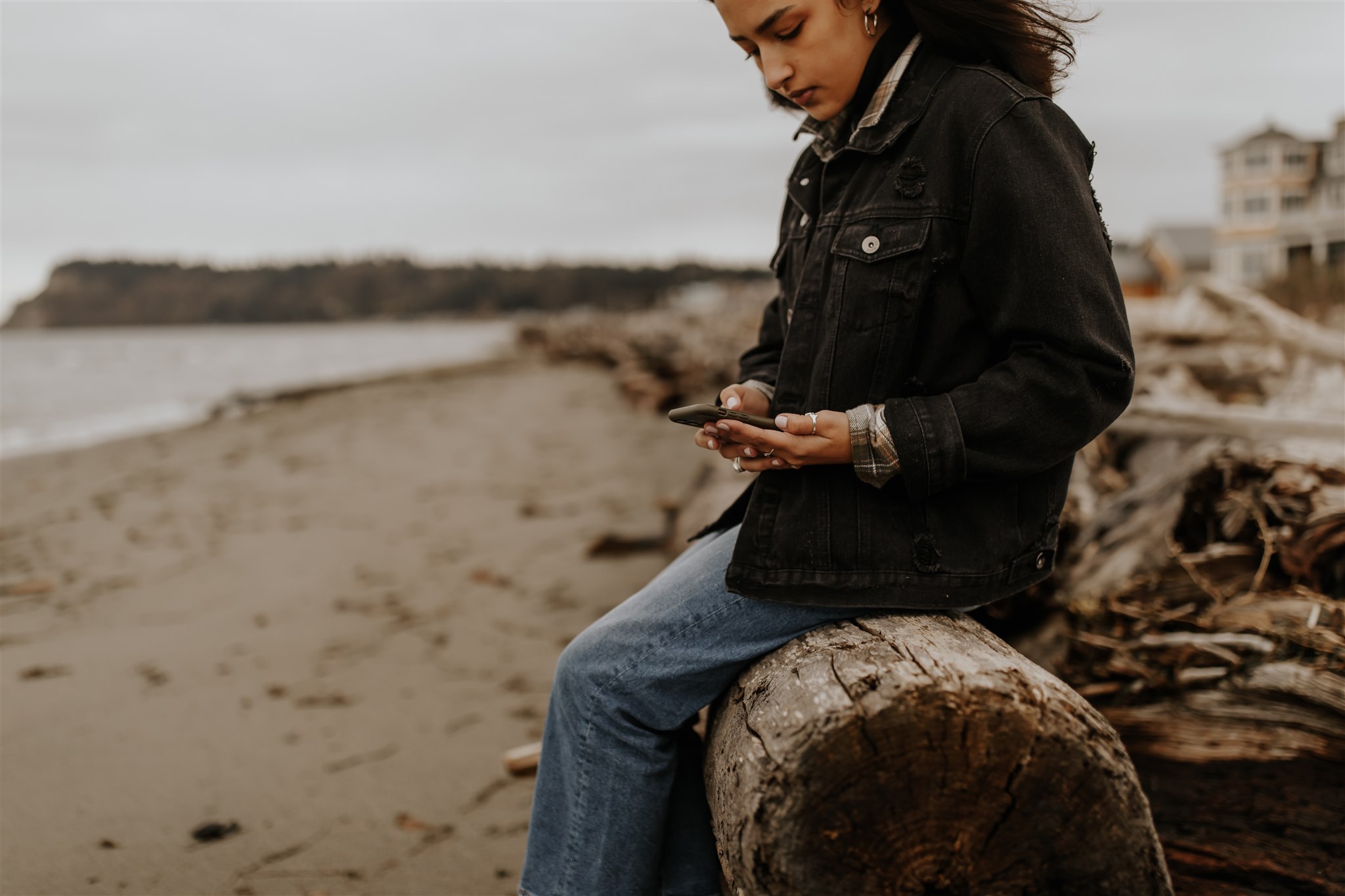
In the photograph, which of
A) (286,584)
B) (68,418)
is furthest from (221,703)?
(68,418)

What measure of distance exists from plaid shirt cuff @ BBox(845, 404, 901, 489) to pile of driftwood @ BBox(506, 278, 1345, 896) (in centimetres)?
31

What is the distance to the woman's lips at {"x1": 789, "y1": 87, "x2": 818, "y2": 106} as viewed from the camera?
6.36ft

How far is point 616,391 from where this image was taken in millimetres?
17297

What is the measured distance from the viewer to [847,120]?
1.98 meters

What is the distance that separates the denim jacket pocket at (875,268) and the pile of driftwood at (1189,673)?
24.6 inches

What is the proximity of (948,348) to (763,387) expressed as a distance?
0.60m

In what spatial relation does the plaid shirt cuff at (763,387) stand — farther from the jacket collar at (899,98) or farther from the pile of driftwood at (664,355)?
the pile of driftwood at (664,355)

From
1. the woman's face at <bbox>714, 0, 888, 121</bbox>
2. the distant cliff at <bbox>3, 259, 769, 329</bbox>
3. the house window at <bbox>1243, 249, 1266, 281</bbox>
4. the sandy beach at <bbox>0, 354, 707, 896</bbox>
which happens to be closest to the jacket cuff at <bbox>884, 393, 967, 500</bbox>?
the woman's face at <bbox>714, 0, 888, 121</bbox>

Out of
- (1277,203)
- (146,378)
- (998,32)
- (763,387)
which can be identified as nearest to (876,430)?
(763,387)

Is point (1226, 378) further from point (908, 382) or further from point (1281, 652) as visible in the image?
point (908, 382)

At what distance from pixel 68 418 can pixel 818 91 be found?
65.2ft

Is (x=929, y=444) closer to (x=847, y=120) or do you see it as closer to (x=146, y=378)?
(x=847, y=120)

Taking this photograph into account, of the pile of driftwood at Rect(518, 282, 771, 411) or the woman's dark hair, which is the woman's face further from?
the pile of driftwood at Rect(518, 282, 771, 411)

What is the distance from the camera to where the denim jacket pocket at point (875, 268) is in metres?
1.76
